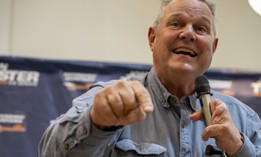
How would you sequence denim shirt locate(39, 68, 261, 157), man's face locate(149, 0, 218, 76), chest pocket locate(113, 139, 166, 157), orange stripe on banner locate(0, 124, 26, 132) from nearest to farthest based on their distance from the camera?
denim shirt locate(39, 68, 261, 157) → chest pocket locate(113, 139, 166, 157) → man's face locate(149, 0, 218, 76) → orange stripe on banner locate(0, 124, 26, 132)

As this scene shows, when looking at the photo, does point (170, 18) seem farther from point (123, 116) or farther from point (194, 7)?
point (123, 116)

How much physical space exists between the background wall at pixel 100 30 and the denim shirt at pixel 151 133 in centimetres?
112

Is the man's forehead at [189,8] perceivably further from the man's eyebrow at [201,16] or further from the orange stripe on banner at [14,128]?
the orange stripe on banner at [14,128]

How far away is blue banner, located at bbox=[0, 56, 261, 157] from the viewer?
74.4 inches

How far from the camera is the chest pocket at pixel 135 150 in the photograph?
0.90 meters

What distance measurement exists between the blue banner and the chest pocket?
1.05m

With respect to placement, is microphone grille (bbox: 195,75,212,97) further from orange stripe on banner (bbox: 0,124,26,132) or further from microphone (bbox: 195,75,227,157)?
orange stripe on banner (bbox: 0,124,26,132)

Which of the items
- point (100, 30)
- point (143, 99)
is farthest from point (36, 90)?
point (143, 99)

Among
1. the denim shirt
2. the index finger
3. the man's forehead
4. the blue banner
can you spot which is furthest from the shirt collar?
the blue banner

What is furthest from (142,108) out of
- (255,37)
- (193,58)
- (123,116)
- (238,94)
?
(255,37)

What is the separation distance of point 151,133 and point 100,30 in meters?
1.36

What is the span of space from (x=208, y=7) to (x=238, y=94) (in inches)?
42.9

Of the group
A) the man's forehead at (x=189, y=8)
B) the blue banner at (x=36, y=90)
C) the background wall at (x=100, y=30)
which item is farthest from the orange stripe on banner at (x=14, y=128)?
the man's forehead at (x=189, y=8)

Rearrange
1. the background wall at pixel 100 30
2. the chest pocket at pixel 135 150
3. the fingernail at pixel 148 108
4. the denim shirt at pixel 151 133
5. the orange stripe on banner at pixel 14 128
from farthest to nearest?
the background wall at pixel 100 30, the orange stripe on banner at pixel 14 128, the chest pocket at pixel 135 150, the denim shirt at pixel 151 133, the fingernail at pixel 148 108
